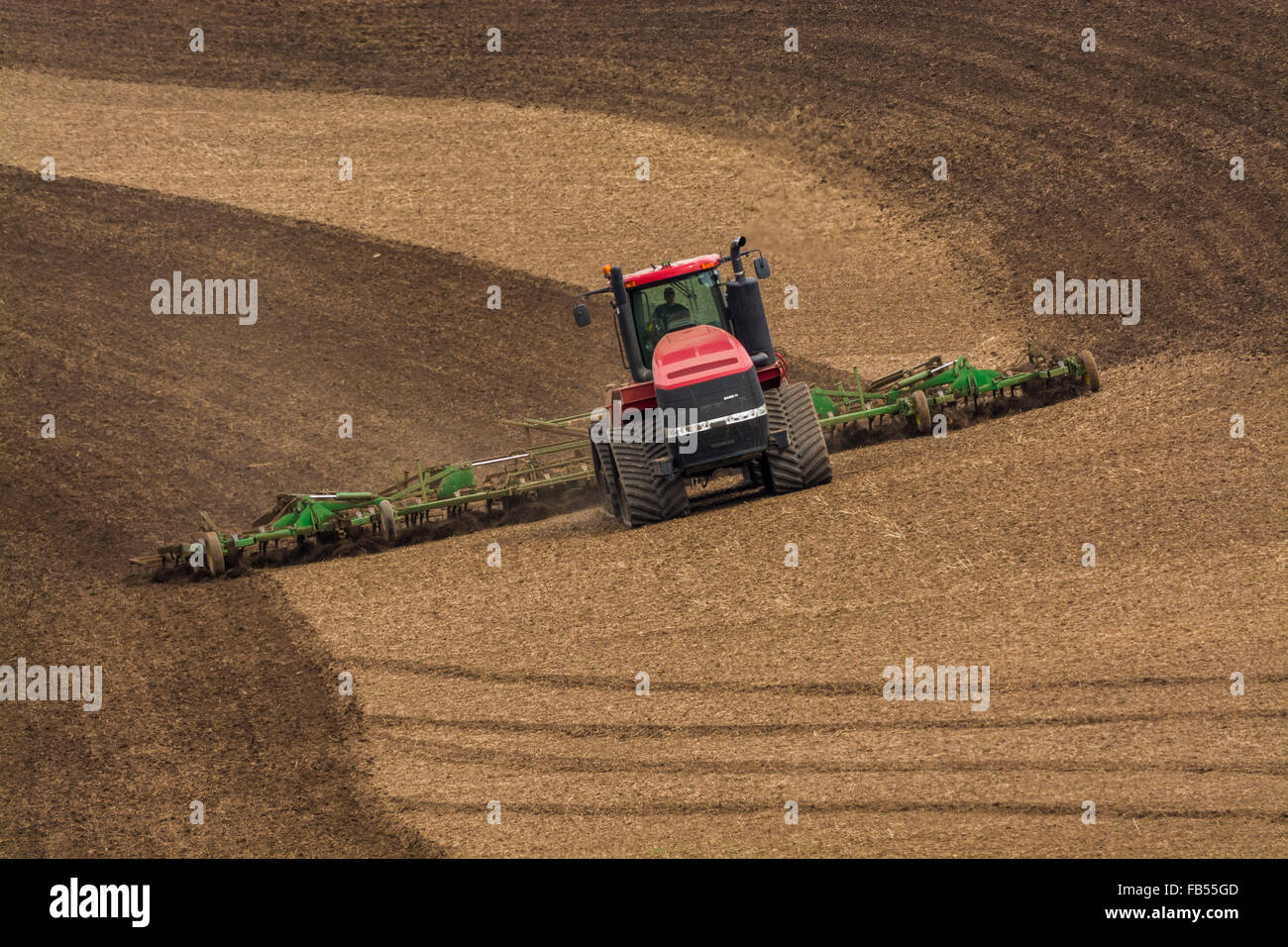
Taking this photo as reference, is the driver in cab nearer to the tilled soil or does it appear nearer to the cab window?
the cab window

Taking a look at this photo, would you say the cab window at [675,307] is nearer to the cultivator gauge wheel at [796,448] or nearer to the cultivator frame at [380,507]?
the cultivator gauge wheel at [796,448]

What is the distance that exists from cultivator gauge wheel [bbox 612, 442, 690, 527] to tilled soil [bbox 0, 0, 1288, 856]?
0.37 metres

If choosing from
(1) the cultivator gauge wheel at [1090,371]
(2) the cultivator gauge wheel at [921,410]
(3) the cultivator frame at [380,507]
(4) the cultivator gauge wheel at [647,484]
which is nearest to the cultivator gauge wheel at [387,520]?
(3) the cultivator frame at [380,507]

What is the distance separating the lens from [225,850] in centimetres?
1034

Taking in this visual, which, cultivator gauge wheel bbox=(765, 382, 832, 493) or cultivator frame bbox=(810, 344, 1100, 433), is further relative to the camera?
cultivator frame bbox=(810, 344, 1100, 433)

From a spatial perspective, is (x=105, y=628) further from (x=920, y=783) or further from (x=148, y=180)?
(x=148, y=180)

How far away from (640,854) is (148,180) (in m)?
25.9

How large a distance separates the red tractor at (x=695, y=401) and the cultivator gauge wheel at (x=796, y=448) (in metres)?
0.01

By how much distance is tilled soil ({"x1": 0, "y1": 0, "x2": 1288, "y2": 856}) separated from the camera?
10641 millimetres

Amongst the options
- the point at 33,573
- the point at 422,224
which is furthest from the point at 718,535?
the point at 422,224


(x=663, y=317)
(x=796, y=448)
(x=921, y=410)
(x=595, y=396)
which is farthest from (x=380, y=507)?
(x=595, y=396)

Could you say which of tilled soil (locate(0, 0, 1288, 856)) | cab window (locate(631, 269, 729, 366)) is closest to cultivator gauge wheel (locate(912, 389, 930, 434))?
tilled soil (locate(0, 0, 1288, 856))

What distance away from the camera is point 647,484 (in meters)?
16.3

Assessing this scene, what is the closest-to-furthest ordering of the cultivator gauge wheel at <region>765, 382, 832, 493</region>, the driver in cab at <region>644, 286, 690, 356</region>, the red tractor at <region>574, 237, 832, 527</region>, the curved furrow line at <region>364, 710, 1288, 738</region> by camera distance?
the curved furrow line at <region>364, 710, 1288, 738</region> < the red tractor at <region>574, 237, 832, 527</region> < the cultivator gauge wheel at <region>765, 382, 832, 493</region> < the driver in cab at <region>644, 286, 690, 356</region>
